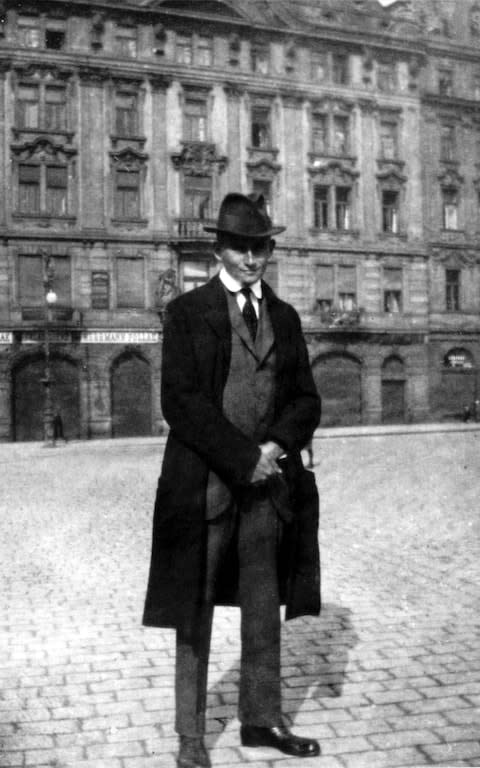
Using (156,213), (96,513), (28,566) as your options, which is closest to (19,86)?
(156,213)

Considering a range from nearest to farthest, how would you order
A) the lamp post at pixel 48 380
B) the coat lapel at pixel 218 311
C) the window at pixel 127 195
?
the coat lapel at pixel 218 311
the lamp post at pixel 48 380
the window at pixel 127 195

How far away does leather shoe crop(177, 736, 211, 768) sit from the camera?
3.49m

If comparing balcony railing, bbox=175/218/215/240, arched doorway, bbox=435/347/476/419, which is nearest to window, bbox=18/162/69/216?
balcony railing, bbox=175/218/215/240

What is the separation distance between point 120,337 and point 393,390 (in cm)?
1194

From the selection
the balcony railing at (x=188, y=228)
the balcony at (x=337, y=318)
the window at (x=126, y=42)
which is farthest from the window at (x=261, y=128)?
the balcony at (x=337, y=318)

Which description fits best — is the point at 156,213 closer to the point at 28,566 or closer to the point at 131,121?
the point at 131,121

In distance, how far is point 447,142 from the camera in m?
38.8

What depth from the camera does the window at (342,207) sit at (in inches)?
Result: 1409

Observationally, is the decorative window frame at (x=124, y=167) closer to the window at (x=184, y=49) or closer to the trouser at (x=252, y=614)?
the window at (x=184, y=49)

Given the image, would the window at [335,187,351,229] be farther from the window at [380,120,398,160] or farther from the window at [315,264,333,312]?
the window at [380,120,398,160]

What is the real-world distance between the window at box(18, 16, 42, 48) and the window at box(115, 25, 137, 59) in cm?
295

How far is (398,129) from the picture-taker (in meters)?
36.9

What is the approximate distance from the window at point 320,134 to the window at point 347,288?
16.2 feet

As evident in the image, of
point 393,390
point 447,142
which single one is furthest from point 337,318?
point 447,142
